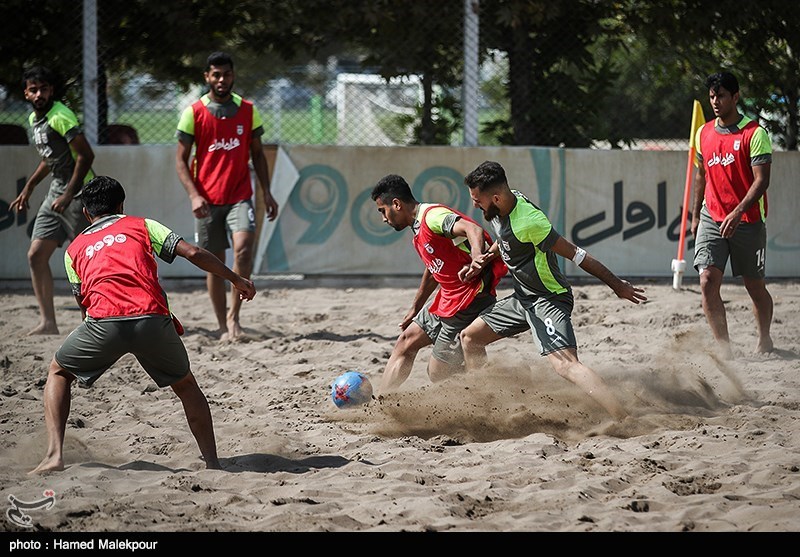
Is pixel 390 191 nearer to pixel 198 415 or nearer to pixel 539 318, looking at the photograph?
pixel 539 318

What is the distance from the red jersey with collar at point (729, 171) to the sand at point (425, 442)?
3.13 ft

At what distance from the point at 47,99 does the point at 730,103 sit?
5.14 metres

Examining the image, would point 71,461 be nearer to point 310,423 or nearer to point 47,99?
point 310,423

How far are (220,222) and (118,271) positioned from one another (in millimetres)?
3469

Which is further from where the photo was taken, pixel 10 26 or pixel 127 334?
pixel 10 26

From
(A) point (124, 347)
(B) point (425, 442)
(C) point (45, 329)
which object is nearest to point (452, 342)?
(B) point (425, 442)

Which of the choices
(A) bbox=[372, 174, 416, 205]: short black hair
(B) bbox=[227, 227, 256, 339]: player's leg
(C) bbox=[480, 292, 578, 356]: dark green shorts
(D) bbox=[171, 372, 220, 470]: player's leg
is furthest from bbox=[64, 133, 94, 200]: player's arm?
(C) bbox=[480, 292, 578, 356]: dark green shorts

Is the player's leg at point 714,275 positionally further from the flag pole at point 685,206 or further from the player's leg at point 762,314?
the flag pole at point 685,206

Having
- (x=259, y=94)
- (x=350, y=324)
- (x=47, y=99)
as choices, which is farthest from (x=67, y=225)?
(x=259, y=94)

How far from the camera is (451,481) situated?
4.63m

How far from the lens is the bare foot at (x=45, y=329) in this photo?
812cm

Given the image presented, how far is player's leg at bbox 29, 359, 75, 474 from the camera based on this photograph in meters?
4.66

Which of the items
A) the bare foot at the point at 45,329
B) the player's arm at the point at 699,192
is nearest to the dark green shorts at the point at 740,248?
the player's arm at the point at 699,192
